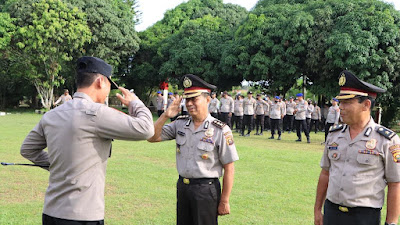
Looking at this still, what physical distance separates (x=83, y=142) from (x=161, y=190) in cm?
452

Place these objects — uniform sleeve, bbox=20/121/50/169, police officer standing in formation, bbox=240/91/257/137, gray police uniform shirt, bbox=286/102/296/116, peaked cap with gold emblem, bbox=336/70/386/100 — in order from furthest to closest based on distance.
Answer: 1. gray police uniform shirt, bbox=286/102/296/116
2. police officer standing in formation, bbox=240/91/257/137
3. peaked cap with gold emblem, bbox=336/70/386/100
4. uniform sleeve, bbox=20/121/50/169

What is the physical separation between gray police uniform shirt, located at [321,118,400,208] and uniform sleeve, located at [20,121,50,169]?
2.22 meters

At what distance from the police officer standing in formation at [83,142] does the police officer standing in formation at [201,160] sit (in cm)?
88

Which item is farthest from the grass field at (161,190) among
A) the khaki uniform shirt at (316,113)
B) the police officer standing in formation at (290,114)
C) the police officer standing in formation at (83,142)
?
the khaki uniform shirt at (316,113)

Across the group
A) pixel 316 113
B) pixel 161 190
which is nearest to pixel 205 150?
pixel 161 190

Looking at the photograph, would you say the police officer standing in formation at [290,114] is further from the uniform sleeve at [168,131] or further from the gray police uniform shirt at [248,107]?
the uniform sleeve at [168,131]

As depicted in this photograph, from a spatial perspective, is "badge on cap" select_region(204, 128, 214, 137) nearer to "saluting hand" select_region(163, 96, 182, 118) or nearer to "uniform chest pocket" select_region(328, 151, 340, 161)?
"saluting hand" select_region(163, 96, 182, 118)

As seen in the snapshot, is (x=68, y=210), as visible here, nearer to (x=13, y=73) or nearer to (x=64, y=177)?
(x=64, y=177)

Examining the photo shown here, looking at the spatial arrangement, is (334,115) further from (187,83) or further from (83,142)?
(83,142)

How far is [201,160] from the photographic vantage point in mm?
3564

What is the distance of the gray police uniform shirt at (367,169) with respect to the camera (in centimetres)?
302

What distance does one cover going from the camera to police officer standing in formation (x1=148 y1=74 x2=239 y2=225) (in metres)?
3.49

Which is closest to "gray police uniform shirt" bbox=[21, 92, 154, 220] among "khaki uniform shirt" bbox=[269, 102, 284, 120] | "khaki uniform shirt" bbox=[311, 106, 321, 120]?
"khaki uniform shirt" bbox=[269, 102, 284, 120]

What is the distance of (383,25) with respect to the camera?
68.3 ft
